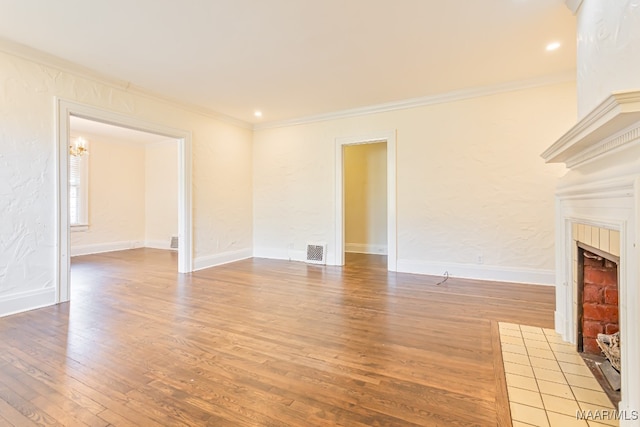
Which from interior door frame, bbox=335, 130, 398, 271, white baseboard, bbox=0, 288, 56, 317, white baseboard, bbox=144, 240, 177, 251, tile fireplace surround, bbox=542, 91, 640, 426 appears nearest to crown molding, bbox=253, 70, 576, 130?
interior door frame, bbox=335, 130, 398, 271

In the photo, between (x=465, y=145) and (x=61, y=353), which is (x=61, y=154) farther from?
(x=465, y=145)

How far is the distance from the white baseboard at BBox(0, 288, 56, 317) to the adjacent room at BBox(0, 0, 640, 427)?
0.02 m

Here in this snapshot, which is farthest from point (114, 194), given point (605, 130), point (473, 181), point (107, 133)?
point (605, 130)

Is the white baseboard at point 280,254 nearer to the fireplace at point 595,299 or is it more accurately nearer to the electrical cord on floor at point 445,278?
the electrical cord on floor at point 445,278

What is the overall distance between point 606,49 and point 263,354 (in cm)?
291

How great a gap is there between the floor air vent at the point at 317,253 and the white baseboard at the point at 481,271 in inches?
54.4

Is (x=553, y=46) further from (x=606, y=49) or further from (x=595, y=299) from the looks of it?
(x=595, y=299)

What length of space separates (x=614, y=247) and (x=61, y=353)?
361 cm

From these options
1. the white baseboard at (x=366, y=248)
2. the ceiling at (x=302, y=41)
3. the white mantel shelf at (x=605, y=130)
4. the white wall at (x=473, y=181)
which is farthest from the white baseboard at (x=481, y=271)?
the ceiling at (x=302, y=41)

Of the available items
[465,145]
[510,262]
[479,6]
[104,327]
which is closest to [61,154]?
[104,327]

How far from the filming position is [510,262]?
416 cm

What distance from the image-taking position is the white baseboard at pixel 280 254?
581 cm

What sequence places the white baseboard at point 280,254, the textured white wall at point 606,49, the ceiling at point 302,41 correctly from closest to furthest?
the textured white wall at point 606,49, the ceiling at point 302,41, the white baseboard at point 280,254

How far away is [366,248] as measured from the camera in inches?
276
